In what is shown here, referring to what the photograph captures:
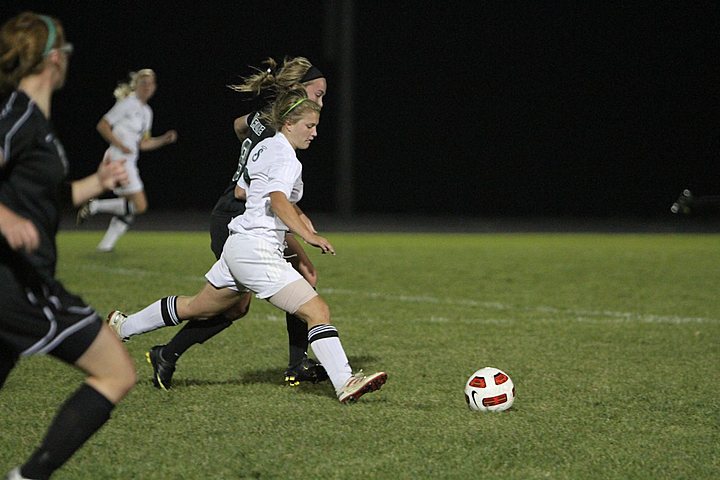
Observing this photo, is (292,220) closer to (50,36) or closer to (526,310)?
(50,36)

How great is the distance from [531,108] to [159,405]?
2238cm

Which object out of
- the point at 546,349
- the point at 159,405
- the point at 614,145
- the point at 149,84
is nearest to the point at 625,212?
the point at 614,145

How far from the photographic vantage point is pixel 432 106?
26.9 meters

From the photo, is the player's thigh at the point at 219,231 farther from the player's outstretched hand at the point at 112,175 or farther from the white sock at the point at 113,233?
the white sock at the point at 113,233

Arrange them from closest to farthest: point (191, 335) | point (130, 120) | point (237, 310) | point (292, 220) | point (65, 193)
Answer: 1. point (65, 193)
2. point (292, 220)
3. point (191, 335)
4. point (237, 310)
5. point (130, 120)

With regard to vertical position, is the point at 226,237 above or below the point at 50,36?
below

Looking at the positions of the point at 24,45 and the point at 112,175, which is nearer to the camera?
the point at 24,45

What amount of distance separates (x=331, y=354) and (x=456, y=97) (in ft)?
72.2

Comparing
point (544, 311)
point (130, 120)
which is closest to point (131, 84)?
point (130, 120)

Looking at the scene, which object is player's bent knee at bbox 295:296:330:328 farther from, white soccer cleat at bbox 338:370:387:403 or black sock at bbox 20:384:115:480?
black sock at bbox 20:384:115:480

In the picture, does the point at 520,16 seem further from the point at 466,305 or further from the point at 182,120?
the point at 466,305

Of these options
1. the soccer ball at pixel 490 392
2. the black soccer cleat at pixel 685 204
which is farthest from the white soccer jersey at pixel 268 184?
the black soccer cleat at pixel 685 204

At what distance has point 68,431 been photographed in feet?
11.6

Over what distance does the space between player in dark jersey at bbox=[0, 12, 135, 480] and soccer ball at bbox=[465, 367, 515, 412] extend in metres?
2.31
